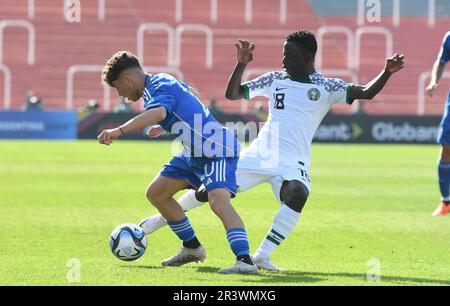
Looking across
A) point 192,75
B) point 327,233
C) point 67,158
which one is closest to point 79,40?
point 192,75

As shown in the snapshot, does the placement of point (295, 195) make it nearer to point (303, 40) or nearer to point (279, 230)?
point (279, 230)

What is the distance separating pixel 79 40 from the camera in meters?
39.8

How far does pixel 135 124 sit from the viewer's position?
732 cm

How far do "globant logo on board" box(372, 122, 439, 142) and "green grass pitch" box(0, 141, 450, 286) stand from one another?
34.3 ft

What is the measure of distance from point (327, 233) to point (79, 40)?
30285 millimetres

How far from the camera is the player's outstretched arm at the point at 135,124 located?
7.12m

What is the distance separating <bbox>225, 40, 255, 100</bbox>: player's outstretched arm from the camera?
823 centimetres

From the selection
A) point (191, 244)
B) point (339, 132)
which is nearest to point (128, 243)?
point (191, 244)

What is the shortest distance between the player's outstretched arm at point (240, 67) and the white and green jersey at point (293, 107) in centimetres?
9

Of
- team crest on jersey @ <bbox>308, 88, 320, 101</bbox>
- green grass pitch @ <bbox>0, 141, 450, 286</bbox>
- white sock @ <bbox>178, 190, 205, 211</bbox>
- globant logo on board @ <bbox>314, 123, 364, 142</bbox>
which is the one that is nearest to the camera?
green grass pitch @ <bbox>0, 141, 450, 286</bbox>

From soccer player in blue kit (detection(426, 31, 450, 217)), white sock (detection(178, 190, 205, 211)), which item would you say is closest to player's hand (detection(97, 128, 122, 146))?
white sock (detection(178, 190, 205, 211))

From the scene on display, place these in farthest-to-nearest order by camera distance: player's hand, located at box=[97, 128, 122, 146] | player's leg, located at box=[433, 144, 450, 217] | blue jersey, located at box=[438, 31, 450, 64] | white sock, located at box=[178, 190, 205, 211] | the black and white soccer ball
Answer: player's leg, located at box=[433, 144, 450, 217]
blue jersey, located at box=[438, 31, 450, 64]
white sock, located at box=[178, 190, 205, 211]
the black and white soccer ball
player's hand, located at box=[97, 128, 122, 146]

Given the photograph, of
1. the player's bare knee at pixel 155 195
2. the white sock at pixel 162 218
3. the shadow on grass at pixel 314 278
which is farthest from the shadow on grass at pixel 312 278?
the white sock at pixel 162 218

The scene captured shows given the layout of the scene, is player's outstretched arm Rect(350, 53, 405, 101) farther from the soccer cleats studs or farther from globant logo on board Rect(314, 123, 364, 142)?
globant logo on board Rect(314, 123, 364, 142)
